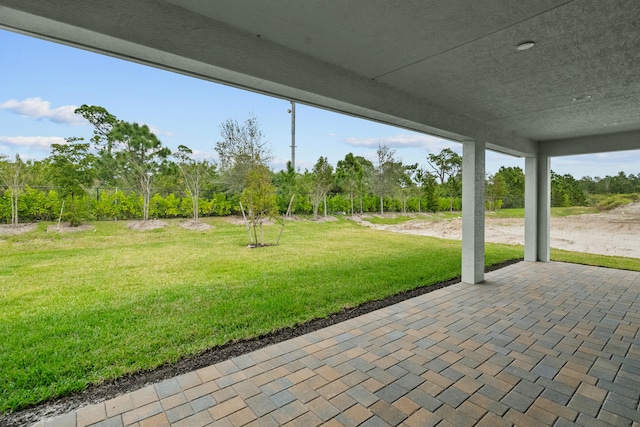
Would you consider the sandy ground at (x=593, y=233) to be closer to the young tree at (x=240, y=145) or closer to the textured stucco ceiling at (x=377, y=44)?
the textured stucco ceiling at (x=377, y=44)

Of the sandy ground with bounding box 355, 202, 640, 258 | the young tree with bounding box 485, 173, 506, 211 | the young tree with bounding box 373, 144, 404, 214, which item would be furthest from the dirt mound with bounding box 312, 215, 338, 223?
the young tree with bounding box 485, 173, 506, 211

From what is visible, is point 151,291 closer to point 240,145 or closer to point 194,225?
point 194,225

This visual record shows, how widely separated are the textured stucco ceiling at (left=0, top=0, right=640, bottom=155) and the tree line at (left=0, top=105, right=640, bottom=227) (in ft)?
18.0

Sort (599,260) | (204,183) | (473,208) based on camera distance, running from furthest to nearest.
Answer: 1. (204,183)
2. (599,260)
3. (473,208)

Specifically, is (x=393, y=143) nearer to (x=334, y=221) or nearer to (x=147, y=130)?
(x=334, y=221)

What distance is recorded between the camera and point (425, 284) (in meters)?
4.71

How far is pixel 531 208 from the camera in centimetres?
644

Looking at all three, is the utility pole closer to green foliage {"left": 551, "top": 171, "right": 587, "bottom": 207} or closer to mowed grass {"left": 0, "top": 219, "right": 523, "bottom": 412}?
mowed grass {"left": 0, "top": 219, "right": 523, "bottom": 412}

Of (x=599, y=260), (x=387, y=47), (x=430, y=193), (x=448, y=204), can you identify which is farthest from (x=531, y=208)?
(x=448, y=204)

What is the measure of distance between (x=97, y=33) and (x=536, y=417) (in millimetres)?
3351

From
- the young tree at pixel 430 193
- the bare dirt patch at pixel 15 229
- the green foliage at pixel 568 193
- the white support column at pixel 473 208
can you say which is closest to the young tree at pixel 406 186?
the young tree at pixel 430 193

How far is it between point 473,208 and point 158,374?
456 cm

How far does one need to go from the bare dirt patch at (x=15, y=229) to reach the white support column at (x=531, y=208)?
10347 mm

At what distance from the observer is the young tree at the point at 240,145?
1146 cm
